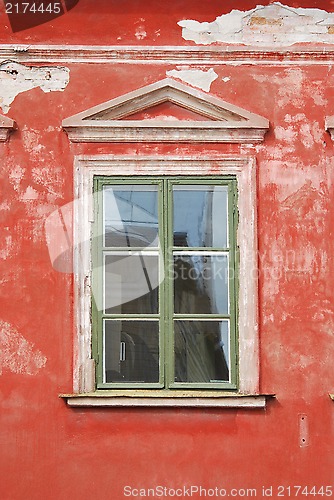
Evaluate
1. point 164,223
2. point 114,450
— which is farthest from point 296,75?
point 114,450

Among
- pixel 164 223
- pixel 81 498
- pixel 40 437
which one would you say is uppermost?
pixel 164 223

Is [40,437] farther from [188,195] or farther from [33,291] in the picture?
[188,195]

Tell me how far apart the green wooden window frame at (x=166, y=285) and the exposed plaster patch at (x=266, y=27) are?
0.92 m

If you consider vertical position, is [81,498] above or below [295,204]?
below

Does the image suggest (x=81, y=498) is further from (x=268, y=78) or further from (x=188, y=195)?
(x=268, y=78)

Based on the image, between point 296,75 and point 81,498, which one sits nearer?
point 81,498

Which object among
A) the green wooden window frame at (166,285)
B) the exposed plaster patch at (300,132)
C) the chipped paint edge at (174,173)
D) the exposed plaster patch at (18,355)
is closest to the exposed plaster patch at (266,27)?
the exposed plaster patch at (300,132)

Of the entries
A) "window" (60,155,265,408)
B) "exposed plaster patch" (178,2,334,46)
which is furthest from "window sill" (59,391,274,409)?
"exposed plaster patch" (178,2,334,46)

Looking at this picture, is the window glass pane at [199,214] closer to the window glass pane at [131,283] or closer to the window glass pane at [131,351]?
the window glass pane at [131,283]

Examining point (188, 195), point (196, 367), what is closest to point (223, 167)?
point (188, 195)

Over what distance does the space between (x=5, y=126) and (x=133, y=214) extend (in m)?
0.98

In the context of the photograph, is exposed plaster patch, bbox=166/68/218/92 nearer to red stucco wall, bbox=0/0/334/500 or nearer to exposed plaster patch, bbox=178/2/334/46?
red stucco wall, bbox=0/0/334/500

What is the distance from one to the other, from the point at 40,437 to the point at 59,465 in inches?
8.1

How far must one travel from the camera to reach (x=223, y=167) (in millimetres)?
5949
